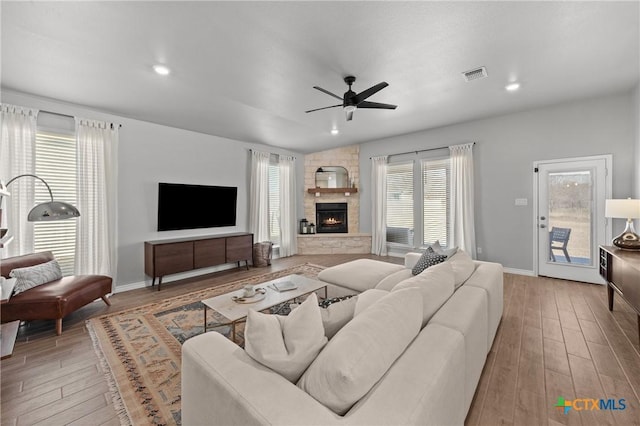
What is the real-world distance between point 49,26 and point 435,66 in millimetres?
3458

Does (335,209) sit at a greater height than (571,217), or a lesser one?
greater

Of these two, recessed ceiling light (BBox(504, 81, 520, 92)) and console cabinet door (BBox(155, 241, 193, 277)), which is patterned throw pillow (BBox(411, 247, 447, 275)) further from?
console cabinet door (BBox(155, 241, 193, 277))

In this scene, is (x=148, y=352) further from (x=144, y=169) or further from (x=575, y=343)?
(x=575, y=343)

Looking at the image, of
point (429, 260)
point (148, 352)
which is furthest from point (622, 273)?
point (148, 352)

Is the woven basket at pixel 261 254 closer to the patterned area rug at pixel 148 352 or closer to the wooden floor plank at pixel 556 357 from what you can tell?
the patterned area rug at pixel 148 352

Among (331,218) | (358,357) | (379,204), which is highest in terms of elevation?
(379,204)

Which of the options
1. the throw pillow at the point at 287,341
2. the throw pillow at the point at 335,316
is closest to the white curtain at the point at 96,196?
the throw pillow at the point at 287,341

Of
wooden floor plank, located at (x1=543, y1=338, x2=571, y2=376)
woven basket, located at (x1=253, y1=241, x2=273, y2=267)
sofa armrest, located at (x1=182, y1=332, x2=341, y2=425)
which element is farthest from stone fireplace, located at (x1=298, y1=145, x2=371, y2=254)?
sofa armrest, located at (x1=182, y1=332, x2=341, y2=425)

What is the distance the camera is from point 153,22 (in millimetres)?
2070

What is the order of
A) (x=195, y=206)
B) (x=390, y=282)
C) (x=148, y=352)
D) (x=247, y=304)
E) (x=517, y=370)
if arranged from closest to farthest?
(x=517, y=370), (x=148, y=352), (x=247, y=304), (x=390, y=282), (x=195, y=206)

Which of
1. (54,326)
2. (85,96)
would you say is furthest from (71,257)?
(85,96)

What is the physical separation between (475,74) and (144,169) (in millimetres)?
4829

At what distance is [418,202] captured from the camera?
564 centimetres

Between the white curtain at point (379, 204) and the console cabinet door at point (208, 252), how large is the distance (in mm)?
3441
